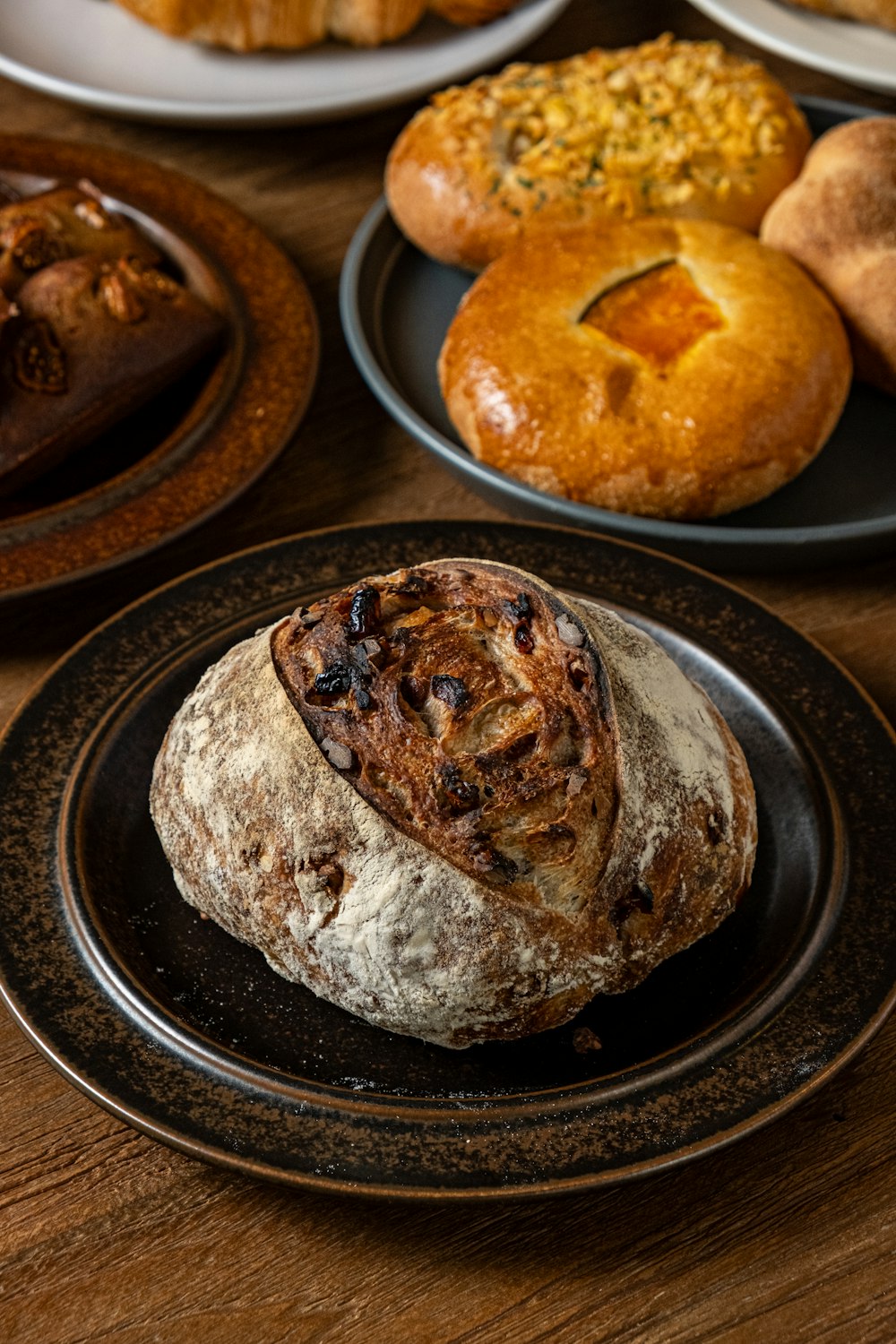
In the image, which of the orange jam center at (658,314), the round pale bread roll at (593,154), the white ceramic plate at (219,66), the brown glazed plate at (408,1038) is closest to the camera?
the brown glazed plate at (408,1038)

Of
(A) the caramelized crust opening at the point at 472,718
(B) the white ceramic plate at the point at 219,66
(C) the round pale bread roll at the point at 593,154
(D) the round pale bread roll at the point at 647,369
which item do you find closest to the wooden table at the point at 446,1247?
→ (A) the caramelized crust opening at the point at 472,718

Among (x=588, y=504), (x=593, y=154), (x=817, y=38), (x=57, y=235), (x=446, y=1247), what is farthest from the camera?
(x=817, y=38)

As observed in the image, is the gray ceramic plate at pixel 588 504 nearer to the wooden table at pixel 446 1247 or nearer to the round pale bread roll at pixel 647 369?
the round pale bread roll at pixel 647 369

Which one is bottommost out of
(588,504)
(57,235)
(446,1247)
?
(446,1247)

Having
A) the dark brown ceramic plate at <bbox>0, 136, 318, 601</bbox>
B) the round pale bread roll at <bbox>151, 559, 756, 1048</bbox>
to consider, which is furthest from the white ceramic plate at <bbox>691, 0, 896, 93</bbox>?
the round pale bread roll at <bbox>151, 559, 756, 1048</bbox>

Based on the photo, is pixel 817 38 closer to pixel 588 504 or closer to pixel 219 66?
pixel 219 66

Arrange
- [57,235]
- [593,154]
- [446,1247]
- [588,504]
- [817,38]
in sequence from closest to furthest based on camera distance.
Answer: [446,1247], [588,504], [57,235], [593,154], [817,38]

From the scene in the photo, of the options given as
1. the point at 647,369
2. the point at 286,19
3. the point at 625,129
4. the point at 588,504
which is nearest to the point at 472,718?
the point at 588,504

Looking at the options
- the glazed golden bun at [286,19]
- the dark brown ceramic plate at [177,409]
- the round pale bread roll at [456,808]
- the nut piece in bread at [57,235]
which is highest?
the glazed golden bun at [286,19]
